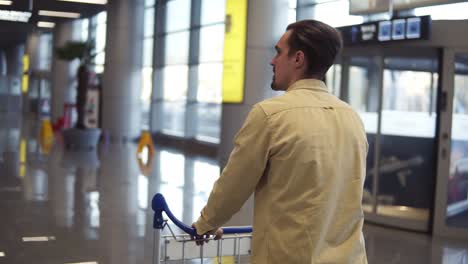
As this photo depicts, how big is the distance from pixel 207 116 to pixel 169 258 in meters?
15.1

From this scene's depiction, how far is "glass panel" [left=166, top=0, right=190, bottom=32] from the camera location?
18.9m

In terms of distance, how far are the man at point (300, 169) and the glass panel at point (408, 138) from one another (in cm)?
642

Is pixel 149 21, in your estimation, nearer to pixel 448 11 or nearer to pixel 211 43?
pixel 211 43

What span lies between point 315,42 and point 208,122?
16037mm

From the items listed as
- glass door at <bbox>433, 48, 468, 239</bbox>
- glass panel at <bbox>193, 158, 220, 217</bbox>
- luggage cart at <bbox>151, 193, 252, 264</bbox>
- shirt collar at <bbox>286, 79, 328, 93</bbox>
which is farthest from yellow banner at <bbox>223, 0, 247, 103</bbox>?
shirt collar at <bbox>286, 79, 328, 93</bbox>

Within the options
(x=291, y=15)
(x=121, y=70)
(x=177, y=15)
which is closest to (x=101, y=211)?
(x=291, y=15)

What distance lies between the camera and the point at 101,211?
8.00 m

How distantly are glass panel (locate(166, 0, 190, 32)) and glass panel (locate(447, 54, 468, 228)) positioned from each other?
40.1ft

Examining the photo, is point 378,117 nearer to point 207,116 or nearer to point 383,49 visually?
point 383,49

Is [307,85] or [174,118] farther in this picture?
[174,118]

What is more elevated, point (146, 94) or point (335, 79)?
point (335, 79)

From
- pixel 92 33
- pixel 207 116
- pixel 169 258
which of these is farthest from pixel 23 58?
pixel 169 258

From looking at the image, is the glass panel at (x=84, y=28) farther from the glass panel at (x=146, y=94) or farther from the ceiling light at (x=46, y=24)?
the glass panel at (x=146, y=94)

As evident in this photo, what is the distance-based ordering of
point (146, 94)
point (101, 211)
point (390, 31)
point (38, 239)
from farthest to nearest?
1. point (146, 94)
2. point (101, 211)
3. point (390, 31)
4. point (38, 239)
